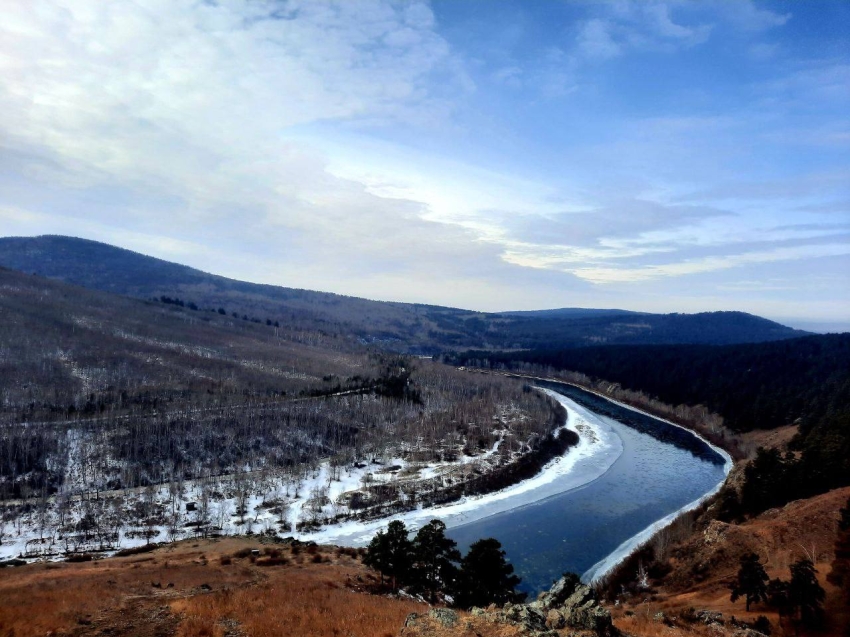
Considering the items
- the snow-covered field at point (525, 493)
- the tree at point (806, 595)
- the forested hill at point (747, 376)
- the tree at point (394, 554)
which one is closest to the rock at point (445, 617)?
the tree at point (394, 554)

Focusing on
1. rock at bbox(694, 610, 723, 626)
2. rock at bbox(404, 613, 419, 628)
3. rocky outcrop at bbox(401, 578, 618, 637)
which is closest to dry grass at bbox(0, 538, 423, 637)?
rock at bbox(404, 613, 419, 628)

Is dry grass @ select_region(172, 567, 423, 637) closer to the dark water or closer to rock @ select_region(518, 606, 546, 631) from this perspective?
rock @ select_region(518, 606, 546, 631)

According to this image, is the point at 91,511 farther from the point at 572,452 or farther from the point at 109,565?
the point at 572,452

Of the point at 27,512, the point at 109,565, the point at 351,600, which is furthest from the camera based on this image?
the point at 27,512

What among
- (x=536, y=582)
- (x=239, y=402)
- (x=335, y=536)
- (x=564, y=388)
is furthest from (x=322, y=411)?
(x=564, y=388)

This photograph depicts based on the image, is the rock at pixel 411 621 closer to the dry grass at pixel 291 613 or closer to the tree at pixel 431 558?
the dry grass at pixel 291 613

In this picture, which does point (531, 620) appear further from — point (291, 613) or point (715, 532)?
point (715, 532)

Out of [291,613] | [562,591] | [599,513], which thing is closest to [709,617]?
[562,591]
